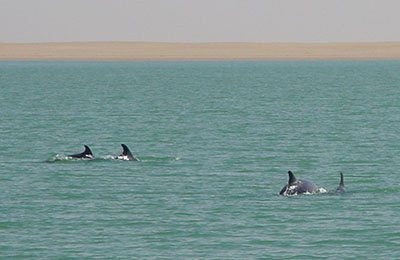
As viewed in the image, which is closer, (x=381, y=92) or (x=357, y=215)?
(x=357, y=215)

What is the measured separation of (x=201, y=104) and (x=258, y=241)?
217ft

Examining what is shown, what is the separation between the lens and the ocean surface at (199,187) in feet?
90.5

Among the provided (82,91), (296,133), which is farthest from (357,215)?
(82,91)

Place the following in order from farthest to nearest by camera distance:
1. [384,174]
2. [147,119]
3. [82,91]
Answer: [82,91], [147,119], [384,174]

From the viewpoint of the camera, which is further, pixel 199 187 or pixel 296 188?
pixel 199 187

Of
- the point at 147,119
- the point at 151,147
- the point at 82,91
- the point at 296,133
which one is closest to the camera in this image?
the point at 151,147

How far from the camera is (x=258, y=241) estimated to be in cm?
2786

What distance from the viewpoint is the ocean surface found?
27594 millimetres

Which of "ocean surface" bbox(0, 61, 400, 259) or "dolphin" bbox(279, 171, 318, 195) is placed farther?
"dolphin" bbox(279, 171, 318, 195)

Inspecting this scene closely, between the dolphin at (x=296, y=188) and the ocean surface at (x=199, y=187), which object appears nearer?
the ocean surface at (x=199, y=187)

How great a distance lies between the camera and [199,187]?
37156 mm

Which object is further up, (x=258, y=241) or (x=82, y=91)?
(x=258, y=241)

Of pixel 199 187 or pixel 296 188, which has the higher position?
pixel 296 188

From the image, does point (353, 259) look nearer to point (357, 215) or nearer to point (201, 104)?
point (357, 215)
